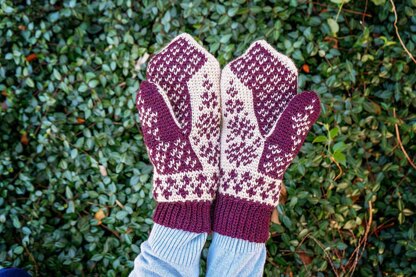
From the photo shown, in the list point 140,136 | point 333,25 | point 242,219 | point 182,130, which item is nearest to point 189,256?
point 242,219

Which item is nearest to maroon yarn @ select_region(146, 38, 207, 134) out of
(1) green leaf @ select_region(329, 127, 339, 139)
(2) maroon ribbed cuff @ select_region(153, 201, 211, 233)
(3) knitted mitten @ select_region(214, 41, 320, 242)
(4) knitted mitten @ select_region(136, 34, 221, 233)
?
(4) knitted mitten @ select_region(136, 34, 221, 233)

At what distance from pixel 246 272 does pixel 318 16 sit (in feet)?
3.17

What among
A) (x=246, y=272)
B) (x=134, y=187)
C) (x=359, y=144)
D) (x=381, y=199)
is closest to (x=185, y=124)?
(x=134, y=187)

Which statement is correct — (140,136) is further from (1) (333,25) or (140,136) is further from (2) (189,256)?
(1) (333,25)

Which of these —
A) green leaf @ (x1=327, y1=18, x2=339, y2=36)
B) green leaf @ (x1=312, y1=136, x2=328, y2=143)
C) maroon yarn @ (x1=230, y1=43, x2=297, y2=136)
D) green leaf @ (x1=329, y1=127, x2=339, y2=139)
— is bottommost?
green leaf @ (x1=312, y1=136, x2=328, y2=143)

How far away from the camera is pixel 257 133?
5.07ft

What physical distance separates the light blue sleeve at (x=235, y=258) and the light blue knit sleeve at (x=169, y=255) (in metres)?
0.06

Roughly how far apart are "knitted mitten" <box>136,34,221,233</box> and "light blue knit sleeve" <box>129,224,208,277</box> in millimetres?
33

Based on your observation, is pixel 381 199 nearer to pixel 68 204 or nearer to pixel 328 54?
pixel 328 54

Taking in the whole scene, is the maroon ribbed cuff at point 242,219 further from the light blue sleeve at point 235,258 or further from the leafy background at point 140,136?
the leafy background at point 140,136

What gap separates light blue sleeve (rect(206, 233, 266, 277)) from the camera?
141 cm

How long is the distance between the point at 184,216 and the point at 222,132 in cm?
33

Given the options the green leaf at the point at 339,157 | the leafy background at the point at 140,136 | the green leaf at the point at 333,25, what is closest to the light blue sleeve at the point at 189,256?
the leafy background at the point at 140,136

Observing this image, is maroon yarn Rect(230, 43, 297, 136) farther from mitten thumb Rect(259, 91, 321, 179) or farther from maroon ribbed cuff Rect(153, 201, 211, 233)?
maroon ribbed cuff Rect(153, 201, 211, 233)
